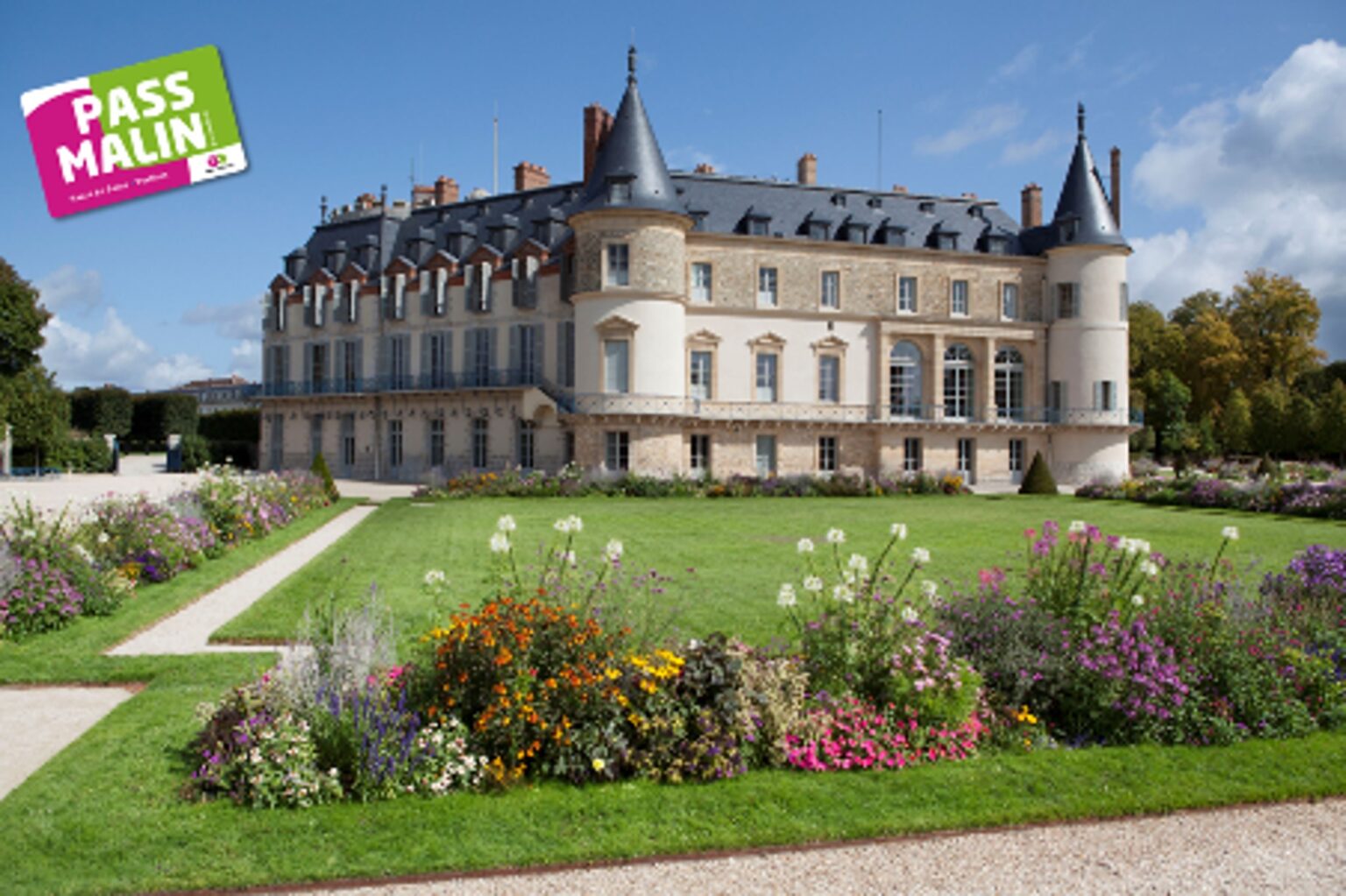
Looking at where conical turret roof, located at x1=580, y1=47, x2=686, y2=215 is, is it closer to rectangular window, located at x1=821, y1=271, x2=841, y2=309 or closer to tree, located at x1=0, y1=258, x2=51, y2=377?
rectangular window, located at x1=821, y1=271, x2=841, y2=309

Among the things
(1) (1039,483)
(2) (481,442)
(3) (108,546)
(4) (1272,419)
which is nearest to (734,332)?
(2) (481,442)

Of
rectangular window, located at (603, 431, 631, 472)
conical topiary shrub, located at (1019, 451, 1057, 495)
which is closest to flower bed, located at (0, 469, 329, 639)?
rectangular window, located at (603, 431, 631, 472)

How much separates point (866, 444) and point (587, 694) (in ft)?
96.2

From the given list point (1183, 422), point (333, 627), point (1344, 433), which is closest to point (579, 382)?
point (333, 627)

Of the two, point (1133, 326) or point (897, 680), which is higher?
point (1133, 326)

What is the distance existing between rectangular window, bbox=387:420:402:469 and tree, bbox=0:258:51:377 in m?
17.1

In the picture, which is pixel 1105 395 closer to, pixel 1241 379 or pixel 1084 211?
pixel 1084 211

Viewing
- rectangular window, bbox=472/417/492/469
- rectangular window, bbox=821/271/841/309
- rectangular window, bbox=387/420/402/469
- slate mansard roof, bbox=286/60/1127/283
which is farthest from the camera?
rectangular window, bbox=387/420/402/469

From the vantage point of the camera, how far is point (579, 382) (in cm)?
3011

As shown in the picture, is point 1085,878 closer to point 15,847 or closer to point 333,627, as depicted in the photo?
point 333,627

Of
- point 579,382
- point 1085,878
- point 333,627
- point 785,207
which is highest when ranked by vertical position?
point 785,207

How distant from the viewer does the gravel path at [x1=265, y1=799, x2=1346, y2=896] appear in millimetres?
4434

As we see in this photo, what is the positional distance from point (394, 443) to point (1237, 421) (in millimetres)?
37658

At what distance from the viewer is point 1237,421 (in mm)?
45500
